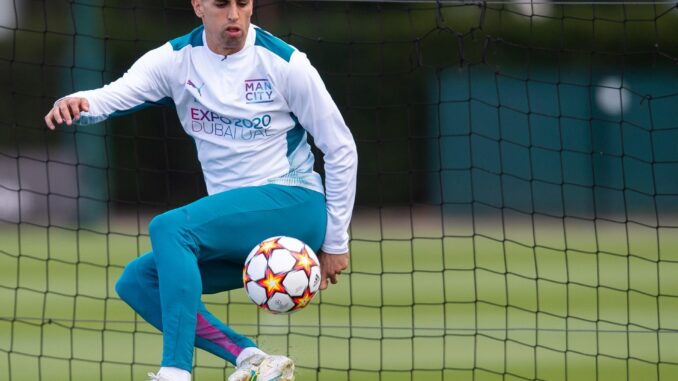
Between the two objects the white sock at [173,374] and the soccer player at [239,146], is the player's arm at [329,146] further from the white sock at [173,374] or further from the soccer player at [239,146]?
the white sock at [173,374]

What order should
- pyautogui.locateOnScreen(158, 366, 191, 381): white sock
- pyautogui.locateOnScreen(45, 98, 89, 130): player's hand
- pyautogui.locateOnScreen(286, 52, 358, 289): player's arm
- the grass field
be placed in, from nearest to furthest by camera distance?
pyautogui.locateOnScreen(158, 366, 191, 381): white sock → pyautogui.locateOnScreen(45, 98, 89, 130): player's hand → pyautogui.locateOnScreen(286, 52, 358, 289): player's arm → the grass field

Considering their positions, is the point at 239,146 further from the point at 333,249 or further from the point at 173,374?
the point at 173,374

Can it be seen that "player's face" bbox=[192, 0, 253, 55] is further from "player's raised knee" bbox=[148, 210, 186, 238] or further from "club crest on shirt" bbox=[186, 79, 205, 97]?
"player's raised knee" bbox=[148, 210, 186, 238]

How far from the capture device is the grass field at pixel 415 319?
22.1 feet

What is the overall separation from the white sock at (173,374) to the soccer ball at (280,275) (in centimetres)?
37

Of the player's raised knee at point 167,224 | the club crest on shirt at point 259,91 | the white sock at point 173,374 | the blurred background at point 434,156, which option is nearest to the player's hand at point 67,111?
the player's raised knee at point 167,224

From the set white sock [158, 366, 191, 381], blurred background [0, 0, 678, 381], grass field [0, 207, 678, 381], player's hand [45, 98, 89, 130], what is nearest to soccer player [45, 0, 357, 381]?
player's hand [45, 98, 89, 130]

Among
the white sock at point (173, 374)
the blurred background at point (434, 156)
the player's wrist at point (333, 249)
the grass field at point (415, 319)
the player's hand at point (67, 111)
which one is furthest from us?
the blurred background at point (434, 156)

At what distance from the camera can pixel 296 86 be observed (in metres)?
4.48

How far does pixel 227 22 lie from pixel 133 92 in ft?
1.65

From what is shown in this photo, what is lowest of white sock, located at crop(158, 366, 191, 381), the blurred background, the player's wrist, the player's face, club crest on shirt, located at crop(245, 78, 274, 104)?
white sock, located at crop(158, 366, 191, 381)

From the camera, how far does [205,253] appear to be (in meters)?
4.39

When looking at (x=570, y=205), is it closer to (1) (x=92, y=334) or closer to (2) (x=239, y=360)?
(1) (x=92, y=334)

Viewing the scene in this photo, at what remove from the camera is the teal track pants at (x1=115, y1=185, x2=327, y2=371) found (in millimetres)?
4223
